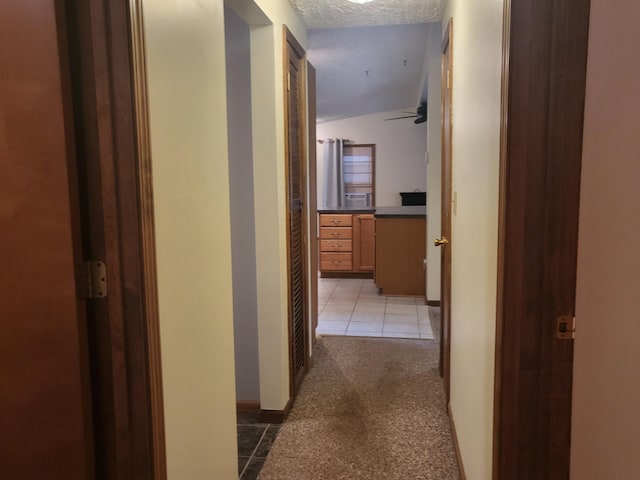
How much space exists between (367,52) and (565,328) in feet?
13.6

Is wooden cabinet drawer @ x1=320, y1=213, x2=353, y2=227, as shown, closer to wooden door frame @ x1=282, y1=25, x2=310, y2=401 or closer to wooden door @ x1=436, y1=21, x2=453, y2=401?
wooden door frame @ x1=282, y1=25, x2=310, y2=401

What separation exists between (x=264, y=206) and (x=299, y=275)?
0.63 metres

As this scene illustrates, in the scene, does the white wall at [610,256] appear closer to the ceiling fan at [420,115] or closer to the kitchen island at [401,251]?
the kitchen island at [401,251]

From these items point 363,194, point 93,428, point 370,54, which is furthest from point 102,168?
point 363,194

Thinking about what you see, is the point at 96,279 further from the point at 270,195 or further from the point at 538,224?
the point at 270,195

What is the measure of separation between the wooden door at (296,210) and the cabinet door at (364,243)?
326cm

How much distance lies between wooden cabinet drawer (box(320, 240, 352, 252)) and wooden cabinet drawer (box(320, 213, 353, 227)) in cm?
21

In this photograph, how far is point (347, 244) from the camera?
6426 millimetres

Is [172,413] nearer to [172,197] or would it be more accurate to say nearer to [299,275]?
[172,197]

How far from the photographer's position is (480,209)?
1.58 m

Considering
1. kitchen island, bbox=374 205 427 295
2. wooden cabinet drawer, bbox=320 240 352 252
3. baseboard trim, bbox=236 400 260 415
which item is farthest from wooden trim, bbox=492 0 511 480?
wooden cabinet drawer, bbox=320 240 352 252

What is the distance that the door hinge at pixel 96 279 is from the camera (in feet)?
3.69

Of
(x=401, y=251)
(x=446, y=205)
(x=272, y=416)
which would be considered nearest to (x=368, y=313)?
(x=401, y=251)

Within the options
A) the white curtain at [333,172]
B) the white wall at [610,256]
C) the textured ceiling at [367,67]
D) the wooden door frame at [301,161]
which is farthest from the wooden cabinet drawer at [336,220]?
the white wall at [610,256]
